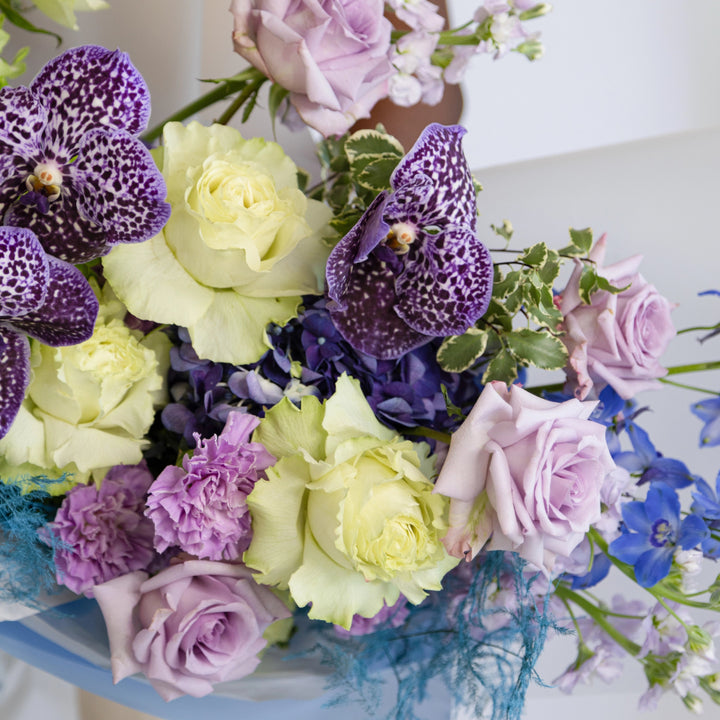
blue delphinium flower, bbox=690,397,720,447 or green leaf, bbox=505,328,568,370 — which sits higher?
green leaf, bbox=505,328,568,370

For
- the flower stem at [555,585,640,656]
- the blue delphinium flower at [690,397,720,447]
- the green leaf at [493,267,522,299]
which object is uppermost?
the green leaf at [493,267,522,299]

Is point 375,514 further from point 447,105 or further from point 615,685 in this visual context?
point 615,685

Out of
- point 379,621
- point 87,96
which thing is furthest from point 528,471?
point 87,96

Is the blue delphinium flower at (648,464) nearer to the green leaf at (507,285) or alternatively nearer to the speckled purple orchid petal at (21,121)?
the green leaf at (507,285)

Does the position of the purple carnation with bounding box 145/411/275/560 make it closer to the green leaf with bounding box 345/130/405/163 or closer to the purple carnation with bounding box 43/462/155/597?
the purple carnation with bounding box 43/462/155/597

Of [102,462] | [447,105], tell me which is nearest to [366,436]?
[102,462]

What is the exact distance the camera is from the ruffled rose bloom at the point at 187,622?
0.45 meters

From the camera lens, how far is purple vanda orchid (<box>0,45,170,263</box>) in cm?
37

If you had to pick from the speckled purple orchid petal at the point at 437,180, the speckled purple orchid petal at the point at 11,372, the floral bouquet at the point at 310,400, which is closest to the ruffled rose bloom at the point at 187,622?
the floral bouquet at the point at 310,400

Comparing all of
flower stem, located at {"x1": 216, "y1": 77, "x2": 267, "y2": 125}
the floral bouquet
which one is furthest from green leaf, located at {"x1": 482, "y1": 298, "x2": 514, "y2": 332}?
flower stem, located at {"x1": 216, "y1": 77, "x2": 267, "y2": 125}

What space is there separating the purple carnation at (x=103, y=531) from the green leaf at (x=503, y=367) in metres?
0.22

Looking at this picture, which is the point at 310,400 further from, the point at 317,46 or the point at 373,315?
the point at 317,46

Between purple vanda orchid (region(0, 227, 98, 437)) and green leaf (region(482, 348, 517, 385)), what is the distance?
0.73 ft

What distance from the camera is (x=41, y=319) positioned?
39 cm
